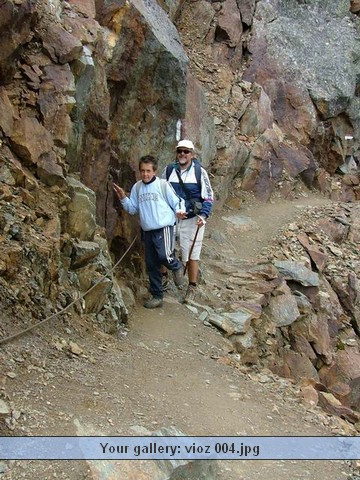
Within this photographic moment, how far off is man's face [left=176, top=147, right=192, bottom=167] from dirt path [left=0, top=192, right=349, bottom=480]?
2.32m

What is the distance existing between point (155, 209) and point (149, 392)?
2832mm

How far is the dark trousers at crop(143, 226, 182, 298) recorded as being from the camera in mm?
7496

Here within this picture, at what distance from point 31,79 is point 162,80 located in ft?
11.7

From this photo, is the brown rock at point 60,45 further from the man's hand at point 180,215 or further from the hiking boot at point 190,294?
the hiking boot at point 190,294

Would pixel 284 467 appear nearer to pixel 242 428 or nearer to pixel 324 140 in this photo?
pixel 242 428

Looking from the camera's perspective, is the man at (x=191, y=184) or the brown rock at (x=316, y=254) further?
the brown rock at (x=316, y=254)

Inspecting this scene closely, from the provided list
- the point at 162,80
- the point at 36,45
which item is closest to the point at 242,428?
the point at 36,45

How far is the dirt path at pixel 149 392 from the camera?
425cm

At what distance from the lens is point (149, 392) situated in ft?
17.7

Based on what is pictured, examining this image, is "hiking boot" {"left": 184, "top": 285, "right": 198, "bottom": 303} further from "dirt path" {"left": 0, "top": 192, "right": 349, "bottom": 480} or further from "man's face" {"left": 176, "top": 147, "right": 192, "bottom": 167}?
"man's face" {"left": 176, "top": 147, "right": 192, "bottom": 167}
